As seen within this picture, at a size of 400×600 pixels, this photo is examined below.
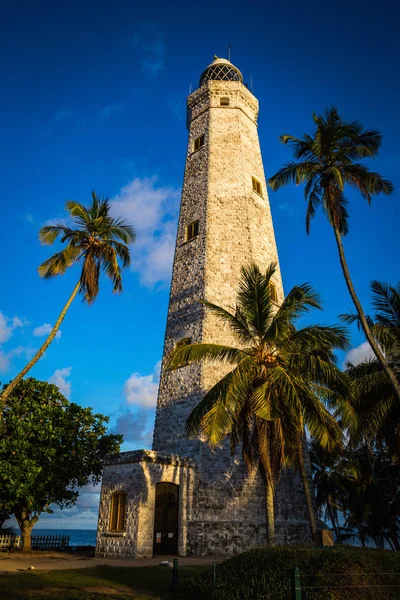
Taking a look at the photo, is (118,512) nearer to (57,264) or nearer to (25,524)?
(25,524)

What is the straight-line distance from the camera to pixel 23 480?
62.8ft

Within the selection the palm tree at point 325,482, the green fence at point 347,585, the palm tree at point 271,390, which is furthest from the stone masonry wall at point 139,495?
the palm tree at point 325,482

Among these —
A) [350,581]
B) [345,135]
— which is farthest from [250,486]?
[345,135]

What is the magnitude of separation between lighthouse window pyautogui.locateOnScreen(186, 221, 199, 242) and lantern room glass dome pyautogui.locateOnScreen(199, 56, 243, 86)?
39.7 feet

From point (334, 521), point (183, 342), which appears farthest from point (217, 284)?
point (334, 521)

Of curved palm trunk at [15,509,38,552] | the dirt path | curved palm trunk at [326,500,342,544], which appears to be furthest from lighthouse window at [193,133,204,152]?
curved palm trunk at [326,500,342,544]

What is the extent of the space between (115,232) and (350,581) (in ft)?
56.7

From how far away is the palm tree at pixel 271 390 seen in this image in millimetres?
13789

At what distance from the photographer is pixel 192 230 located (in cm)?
2566

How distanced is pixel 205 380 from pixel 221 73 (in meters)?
22.5

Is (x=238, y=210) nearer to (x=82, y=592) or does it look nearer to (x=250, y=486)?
(x=250, y=486)

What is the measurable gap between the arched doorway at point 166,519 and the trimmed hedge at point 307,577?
8062mm

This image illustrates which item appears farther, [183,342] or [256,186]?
[256,186]

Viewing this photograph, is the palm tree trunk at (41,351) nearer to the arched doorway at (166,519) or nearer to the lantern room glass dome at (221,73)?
the arched doorway at (166,519)
